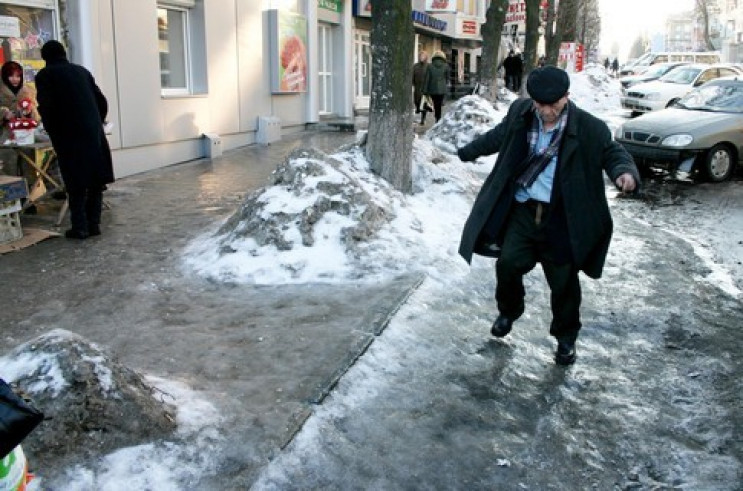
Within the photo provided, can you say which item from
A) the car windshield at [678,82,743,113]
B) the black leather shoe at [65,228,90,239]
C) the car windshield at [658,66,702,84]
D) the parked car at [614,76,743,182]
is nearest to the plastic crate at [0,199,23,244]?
the black leather shoe at [65,228,90,239]

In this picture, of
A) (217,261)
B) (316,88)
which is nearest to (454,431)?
(217,261)

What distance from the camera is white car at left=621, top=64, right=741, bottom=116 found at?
69.8 ft

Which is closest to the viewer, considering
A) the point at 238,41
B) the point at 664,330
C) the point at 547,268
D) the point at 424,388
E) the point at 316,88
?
the point at 424,388

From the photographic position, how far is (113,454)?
312 centimetres

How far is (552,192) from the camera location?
4160 millimetres

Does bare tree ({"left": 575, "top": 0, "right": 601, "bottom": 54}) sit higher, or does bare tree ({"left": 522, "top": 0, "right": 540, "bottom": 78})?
bare tree ({"left": 575, "top": 0, "right": 601, "bottom": 54})

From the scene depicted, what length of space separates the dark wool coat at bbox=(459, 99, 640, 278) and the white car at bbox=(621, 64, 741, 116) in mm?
18226

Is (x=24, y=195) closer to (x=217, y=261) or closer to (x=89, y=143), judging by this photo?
(x=89, y=143)

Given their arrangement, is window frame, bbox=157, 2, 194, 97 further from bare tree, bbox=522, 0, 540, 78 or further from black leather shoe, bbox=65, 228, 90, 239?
bare tree, bbox=522, 0, 540, 78

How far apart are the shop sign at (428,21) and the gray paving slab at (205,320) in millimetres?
20590

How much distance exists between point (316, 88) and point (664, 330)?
14.2 m

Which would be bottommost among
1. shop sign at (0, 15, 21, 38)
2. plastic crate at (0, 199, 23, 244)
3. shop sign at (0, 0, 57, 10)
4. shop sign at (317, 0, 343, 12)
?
plastic crate at (0, 199, 23, 244)

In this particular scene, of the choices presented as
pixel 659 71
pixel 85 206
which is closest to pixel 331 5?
pixel 85 206

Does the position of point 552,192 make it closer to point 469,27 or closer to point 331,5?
point 331,5
